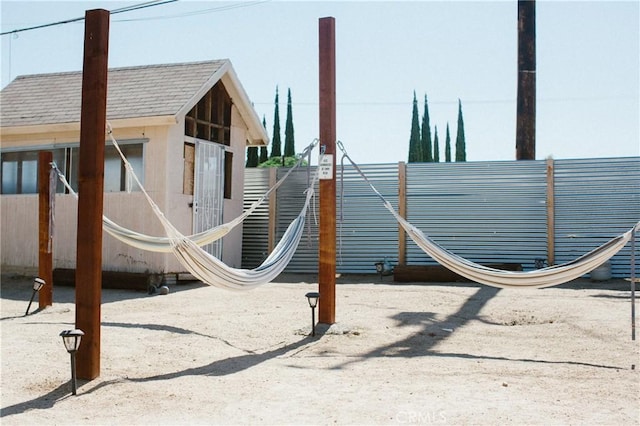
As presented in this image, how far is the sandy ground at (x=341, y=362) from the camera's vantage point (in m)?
4.13

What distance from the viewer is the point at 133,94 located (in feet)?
38.2

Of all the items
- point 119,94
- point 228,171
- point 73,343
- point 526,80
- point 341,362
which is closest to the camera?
point 73,343

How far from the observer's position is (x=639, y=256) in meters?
11.2

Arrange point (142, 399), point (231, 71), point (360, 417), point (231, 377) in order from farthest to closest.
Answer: point (231, 71), point (231, 377), point (142, 399), point (360, 417)

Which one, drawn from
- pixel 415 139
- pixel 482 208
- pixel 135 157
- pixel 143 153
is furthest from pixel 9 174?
pixel 415 139

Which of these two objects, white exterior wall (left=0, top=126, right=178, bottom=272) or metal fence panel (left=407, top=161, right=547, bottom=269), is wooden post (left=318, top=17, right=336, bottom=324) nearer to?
white exterior wall (left=0, top=126, right=178, bottom=272)

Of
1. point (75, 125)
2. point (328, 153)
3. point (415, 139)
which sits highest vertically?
point (415, 139)

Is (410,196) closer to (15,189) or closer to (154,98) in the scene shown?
(154,98)

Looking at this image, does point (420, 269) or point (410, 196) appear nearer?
point (420, 269)

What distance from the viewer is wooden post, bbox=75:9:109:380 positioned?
16.2 feet

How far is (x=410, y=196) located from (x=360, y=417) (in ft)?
28.1

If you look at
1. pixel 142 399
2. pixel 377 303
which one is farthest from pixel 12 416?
pixel 377 303

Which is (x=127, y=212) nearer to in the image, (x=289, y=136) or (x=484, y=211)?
(x=484, y=211)

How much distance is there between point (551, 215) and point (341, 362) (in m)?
7.17
